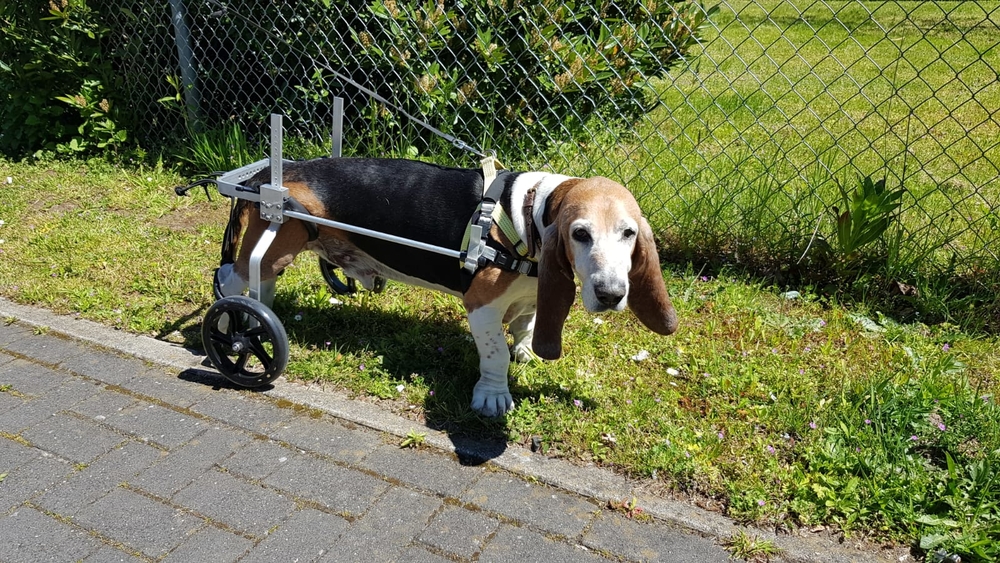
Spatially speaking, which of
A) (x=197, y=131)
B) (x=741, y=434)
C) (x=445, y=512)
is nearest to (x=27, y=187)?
(x=197, y=131)

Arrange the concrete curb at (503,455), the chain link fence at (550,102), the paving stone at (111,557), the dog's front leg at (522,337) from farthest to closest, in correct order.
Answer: the chain link fence at (550,102)
the dog's front leg at (522,337)
the concrete curb at (503,455)
the paving stone at (111,557)

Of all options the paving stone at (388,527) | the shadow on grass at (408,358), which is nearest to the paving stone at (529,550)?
the paving stone at (388,527)

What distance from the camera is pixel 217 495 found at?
8.55 feet

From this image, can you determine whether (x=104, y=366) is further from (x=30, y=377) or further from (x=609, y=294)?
(x=609, y=294)

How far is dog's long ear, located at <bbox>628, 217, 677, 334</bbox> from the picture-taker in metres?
2.61

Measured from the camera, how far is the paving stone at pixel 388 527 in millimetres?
2385

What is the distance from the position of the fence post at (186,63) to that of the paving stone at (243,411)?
10.4ft

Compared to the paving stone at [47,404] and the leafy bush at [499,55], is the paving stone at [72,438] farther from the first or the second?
the leafy bush at [499,55]

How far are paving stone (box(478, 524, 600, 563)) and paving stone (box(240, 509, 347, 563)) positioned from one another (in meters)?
0.50

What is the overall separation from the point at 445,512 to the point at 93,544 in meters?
1.12

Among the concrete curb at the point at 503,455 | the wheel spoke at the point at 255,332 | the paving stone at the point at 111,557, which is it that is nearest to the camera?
the paving stone at the point at 111,557

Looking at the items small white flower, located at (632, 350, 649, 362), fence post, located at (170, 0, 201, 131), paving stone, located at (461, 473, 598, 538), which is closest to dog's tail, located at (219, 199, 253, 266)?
paving stone, located at (461, 473, 598, 538)

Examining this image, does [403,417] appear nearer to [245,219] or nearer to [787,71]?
[245,219]

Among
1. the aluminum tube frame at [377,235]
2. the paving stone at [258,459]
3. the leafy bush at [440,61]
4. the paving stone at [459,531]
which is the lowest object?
the paving stone at [258,459]
